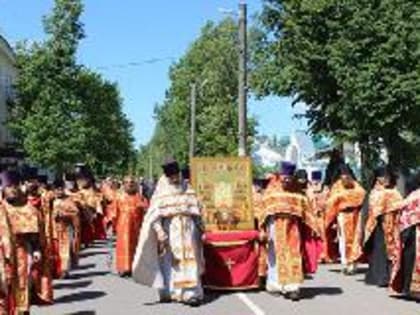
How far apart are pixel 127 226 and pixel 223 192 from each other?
3.94m

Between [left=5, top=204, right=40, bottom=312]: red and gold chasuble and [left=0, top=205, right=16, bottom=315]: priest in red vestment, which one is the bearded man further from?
[left=0, top=205, right=16, bottom=315]: priest in red vestment

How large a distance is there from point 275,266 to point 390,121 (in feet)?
66.5

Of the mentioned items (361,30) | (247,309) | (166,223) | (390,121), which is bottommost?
(247,309)

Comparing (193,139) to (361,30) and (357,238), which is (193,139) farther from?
(357,238)

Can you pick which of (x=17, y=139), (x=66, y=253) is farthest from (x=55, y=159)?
(x=66, y=253)

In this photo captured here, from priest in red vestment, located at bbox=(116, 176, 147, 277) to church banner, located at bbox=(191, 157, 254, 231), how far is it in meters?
3.81

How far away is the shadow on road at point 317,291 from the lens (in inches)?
672

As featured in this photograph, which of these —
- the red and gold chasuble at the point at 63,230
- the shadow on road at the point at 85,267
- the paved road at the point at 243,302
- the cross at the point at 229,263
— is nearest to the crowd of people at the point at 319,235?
the paved road at the point at 243,302

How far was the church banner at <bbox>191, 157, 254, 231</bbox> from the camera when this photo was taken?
18.1 meters

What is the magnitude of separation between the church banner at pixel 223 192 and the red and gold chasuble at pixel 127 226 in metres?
3.82

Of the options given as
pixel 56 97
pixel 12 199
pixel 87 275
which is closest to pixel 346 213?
pixel 87 275

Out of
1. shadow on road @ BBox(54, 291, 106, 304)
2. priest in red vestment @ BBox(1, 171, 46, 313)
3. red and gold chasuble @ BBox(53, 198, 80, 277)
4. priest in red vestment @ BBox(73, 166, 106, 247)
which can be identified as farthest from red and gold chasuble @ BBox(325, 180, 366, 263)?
priest in red vestment @ BBox(1, 171, 46, 313)

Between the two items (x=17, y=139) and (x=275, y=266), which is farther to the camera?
(x=17, y=139)

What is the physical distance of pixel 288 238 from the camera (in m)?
16.7
